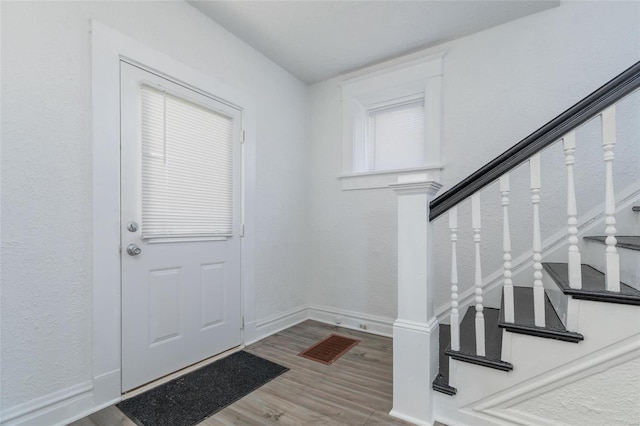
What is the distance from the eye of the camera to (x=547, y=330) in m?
1.26

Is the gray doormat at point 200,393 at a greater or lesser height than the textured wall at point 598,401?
lesser

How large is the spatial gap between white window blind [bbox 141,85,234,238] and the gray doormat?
958 millimetres

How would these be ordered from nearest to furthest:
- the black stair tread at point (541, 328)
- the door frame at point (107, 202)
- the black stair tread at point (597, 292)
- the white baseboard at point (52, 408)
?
the black stair tread at point (597, 292), the black stair tread at point (541, 328), the white baseboard at point (52, 408), the door frame at point (107, 202)

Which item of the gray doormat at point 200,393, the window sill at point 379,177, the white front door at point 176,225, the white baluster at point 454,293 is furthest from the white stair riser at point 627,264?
the white front door at point 176,225

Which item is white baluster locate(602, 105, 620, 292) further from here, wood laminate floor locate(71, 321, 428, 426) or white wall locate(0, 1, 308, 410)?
white wall locate(0, 1, 308, 410)

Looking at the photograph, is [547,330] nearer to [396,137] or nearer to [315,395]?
[315,395]

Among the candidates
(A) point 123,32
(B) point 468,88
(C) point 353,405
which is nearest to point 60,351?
(C) point 353,405

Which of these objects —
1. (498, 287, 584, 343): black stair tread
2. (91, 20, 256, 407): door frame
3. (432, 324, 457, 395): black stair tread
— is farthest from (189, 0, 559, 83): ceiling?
(432, 324, 457, 395): black stair tread

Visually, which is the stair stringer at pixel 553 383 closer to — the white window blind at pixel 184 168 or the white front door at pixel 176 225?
the white front door at pixel 176 225

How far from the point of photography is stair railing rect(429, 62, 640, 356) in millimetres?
1160

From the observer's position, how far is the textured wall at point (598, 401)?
Result: 3.75 ft

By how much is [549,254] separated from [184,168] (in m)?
2.71

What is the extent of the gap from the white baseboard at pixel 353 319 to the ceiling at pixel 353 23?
2472mm

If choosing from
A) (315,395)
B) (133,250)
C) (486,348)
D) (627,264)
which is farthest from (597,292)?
(133,250)
